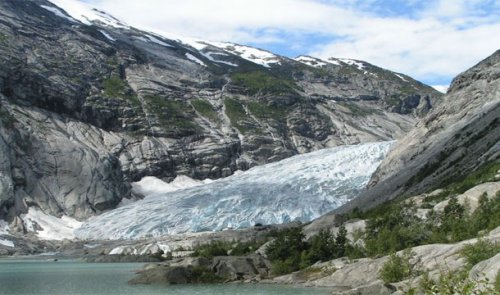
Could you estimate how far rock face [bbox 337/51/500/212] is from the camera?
89000 mm

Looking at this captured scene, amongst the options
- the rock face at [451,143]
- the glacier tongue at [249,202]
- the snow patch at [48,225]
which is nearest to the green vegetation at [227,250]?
the rock face at [451,143]

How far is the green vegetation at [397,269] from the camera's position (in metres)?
46.2

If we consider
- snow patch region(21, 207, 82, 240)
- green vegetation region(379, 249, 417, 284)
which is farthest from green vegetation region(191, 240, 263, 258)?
snow patch region(21, 207, 82, 240)

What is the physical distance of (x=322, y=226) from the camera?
85438mm

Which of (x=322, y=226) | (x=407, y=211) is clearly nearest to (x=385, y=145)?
(x=322, y=226)

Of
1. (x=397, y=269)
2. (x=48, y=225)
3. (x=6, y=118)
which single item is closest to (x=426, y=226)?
(x=397, y=269)

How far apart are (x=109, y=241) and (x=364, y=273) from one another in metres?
116

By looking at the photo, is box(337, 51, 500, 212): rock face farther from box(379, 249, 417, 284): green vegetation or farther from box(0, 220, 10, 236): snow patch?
box(0, 220, 10, 236): snow patch

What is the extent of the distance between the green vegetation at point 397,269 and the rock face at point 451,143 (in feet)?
111

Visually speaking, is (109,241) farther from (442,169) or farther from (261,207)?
(442,169)

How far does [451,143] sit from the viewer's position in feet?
339

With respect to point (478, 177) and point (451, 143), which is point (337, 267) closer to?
point (478, 177)

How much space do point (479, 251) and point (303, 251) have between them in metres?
33.4

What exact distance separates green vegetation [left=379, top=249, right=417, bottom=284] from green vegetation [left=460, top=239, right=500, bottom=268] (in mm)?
7525
